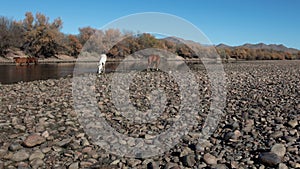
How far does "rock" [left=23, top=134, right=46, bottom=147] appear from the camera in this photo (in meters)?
4.66

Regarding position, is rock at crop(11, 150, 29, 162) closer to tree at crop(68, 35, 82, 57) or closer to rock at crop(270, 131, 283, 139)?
rock at crop(270, 131, 283, 139)

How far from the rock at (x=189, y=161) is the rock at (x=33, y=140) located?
2.54 meters

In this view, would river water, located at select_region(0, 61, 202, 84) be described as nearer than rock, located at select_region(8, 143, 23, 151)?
No

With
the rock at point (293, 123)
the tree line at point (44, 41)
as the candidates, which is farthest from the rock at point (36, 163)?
the tree line at point (44, 41)

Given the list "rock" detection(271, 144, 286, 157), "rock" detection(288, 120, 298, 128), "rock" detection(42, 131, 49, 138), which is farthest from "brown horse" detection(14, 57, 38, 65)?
"rock" detection(271, 144, 286, 157)

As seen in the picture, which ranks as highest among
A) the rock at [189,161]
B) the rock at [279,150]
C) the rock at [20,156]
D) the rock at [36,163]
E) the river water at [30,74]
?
the river water at [30,74]

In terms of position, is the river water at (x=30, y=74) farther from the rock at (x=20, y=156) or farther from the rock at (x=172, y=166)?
the rock at (x=172, y=166)

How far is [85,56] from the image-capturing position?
1983 inches

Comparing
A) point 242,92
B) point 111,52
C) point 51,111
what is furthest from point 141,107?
point 111,52

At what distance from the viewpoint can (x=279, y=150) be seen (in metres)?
4.00

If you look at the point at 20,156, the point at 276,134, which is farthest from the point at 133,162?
the point at 276,134

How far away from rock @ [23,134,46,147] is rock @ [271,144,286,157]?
12.5 feet

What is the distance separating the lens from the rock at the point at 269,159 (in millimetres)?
3711

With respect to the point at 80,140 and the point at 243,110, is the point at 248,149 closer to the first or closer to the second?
the point at 243,110
